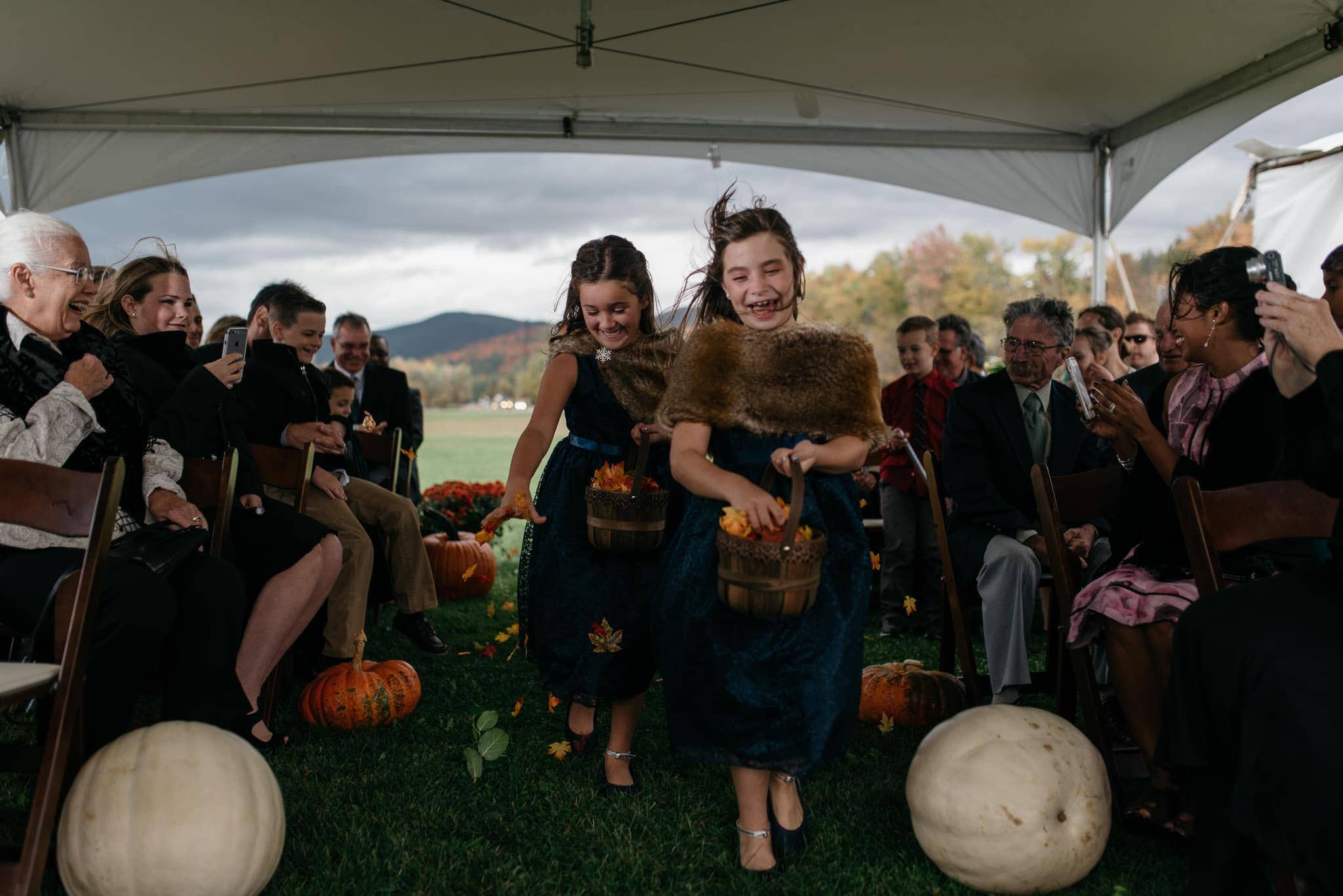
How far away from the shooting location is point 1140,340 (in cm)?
743

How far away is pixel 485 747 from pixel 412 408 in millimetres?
5125

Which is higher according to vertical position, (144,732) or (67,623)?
(67,623)

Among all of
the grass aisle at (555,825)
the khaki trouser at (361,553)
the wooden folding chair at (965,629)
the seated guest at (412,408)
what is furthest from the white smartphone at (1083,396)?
the seated guest at (412,408)

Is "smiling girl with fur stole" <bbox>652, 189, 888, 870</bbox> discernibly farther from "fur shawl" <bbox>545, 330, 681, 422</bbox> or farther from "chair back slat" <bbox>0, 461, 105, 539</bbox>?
"chair back slat" <bbox>0, 461, 105, 539</bbox>

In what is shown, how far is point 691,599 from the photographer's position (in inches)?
112

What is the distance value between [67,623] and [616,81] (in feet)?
18.8

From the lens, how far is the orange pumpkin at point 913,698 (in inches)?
163

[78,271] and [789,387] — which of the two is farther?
[78,271]

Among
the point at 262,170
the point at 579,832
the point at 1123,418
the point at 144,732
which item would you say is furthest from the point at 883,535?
the point at 262,170

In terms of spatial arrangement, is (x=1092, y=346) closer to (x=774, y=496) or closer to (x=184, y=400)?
(x=774, y=496)

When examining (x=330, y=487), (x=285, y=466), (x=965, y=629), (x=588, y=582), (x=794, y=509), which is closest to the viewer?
(x=794, y=509)

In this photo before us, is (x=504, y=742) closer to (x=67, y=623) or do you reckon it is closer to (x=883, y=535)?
(x=67, y=623)

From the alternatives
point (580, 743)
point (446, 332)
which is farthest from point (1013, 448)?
point (446, 332)

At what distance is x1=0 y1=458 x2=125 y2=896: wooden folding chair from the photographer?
2.38 metres
